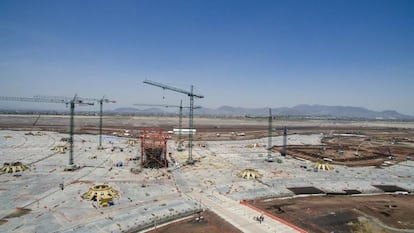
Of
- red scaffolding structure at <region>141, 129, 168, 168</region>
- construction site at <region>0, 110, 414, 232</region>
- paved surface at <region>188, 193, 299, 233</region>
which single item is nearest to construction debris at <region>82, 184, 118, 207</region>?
construction site at <region>0, 110, 414, 232</region>

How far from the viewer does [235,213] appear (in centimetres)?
5172

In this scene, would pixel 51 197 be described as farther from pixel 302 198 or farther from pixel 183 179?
pixel 302 198

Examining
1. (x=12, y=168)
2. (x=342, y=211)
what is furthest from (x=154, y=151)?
(x=342, y=211)

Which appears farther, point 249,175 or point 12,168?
point 249,175

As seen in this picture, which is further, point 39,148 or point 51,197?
point 39,148

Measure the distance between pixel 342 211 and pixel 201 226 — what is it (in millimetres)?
27379

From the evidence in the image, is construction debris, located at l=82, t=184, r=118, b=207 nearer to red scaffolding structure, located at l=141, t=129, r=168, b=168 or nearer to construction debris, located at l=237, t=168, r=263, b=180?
red scaffolding structure, located at l=141, t=129, r=168, b=168

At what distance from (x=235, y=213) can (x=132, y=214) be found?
17.6 metres

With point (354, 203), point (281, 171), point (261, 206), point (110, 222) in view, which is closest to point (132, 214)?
point (110, 222)

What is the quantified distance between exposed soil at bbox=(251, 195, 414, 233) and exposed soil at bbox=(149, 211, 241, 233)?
1084cm

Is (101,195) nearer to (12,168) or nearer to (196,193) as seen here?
(196,193)

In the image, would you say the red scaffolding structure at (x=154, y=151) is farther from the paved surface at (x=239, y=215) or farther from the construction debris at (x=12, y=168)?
the construction debris at (x=12, y=168)

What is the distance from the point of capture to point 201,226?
46125 millimetres

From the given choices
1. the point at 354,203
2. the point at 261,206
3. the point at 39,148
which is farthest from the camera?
the point at 39,148
